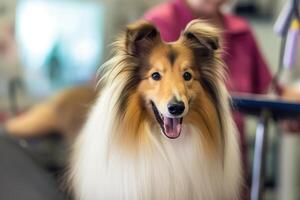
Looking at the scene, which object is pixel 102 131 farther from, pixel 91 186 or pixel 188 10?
pixel 188 10

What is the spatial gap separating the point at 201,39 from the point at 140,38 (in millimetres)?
91

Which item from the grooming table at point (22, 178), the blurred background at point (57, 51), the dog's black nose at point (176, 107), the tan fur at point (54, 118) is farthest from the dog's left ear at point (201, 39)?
the blurred background at point (57, 51)

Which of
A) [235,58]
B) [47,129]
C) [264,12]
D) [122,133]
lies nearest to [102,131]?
[122,133]

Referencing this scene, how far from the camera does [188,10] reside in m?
0.99

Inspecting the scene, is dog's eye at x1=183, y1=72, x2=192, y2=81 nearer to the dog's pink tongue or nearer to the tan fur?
the dog's pink tongue

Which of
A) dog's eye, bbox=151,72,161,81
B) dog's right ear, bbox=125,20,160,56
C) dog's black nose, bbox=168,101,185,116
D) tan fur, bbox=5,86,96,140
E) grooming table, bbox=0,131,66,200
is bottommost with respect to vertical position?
grooming table, bbox=0,131,66,200

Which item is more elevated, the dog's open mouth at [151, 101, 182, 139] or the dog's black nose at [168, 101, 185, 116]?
the dog's black nose at [168, 101, 185, 116]

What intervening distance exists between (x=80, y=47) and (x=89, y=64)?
0.43 feet

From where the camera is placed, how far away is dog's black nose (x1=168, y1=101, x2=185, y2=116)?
71cm

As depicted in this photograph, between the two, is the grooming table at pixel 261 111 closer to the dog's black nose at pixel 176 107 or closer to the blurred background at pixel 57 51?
the dog's black nose at pixel 176 107

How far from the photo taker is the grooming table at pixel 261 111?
1.03m

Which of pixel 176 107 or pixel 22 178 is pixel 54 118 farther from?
pixel 176 107

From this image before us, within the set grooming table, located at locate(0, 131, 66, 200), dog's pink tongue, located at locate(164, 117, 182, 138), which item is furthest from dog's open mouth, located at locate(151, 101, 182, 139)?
grooming table, located at locate(0, 131, 66, 200)

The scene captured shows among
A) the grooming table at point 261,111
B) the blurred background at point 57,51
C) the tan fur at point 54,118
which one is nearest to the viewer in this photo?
the grooming table at point 261,111
